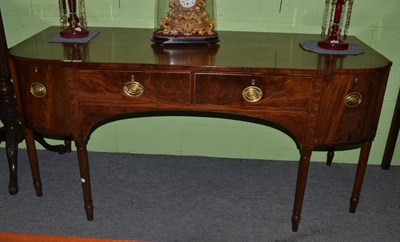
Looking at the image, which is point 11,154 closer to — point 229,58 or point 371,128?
point 229,58

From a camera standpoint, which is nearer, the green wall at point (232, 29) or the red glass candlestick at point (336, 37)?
the red glass candlestick at point (336, 37)

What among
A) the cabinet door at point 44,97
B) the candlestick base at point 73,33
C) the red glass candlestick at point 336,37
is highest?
the red glass candlestick at point 336,37

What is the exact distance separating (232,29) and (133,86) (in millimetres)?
826

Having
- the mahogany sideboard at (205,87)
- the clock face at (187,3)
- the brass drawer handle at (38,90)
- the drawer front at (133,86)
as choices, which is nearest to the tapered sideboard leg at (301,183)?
the mahogany sideboard at (205,87)

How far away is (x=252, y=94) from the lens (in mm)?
1569

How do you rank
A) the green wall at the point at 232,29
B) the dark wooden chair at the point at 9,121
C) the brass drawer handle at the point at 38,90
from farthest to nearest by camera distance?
1. the green wall at the point at 232,29
2. the dark wooden chair at the point at 9,121
3. the brass drawer handle at the point at 38,90

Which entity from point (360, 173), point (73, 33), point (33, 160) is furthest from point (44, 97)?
point (360, 173)

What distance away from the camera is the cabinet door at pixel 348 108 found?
1550 millimetres

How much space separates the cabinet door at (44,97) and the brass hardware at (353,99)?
1.07m

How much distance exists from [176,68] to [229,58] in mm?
229

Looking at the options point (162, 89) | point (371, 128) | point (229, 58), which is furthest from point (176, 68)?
point (371, 128)

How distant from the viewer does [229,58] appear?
164 cm

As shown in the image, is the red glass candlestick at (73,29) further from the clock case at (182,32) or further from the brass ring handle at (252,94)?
the brass ring handle at (252,94)

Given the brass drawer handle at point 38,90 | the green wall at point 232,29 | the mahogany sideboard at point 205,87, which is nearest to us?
the mahogany sideboard at point 205,87
